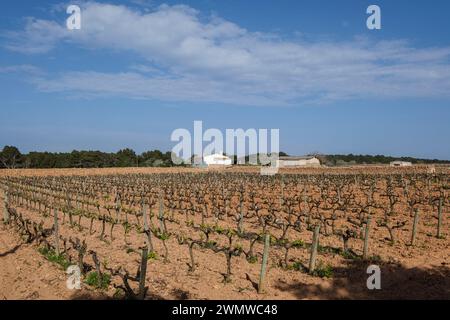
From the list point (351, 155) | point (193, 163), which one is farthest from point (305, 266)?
point (351, 155)

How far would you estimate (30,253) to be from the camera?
11.4 metres

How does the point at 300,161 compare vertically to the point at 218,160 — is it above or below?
below

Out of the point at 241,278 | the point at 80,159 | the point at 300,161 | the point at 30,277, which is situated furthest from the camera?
the point at 300,161

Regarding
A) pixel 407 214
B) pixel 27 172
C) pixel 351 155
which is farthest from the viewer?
pixel 351 155

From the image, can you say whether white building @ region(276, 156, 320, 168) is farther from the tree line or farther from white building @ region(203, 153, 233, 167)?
the tree line

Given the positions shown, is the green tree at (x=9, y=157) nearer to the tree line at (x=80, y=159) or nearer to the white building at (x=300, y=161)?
the tree line at (x=80, y=159)

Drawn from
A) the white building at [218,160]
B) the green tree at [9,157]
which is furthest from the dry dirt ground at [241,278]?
the green tree at [9,157]

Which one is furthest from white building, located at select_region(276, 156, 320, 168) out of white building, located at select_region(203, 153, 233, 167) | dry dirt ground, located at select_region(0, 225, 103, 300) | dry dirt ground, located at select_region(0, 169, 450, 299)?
dry dirt ground, located at select_region(0, 225, 103, 300)

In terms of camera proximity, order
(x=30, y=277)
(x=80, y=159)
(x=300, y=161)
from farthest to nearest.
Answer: (x=300, y=161), (x=80, y=159), (x=30, y=277)

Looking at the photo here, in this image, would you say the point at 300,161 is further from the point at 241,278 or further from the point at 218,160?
the point at 241,278

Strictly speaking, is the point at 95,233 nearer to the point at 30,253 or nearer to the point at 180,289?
the point at 30,253

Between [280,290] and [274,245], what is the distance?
3.91 m

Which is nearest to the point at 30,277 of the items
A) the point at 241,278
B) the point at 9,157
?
the point at 241,278
